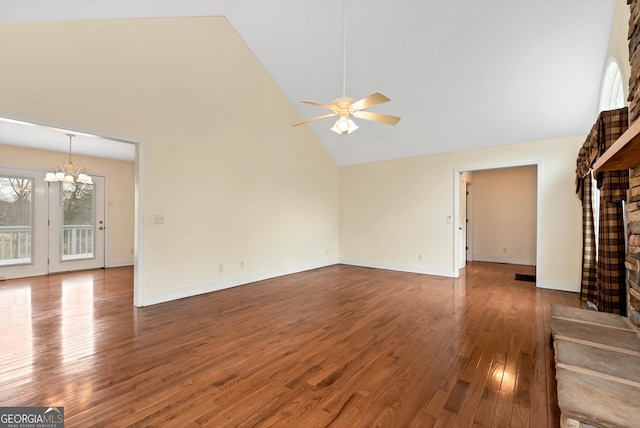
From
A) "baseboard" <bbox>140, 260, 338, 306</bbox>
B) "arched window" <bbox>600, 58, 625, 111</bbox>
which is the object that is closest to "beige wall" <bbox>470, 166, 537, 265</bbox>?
"arched window" <bbox>600, 58, 625, 111</bbox>

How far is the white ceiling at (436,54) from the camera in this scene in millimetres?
3055

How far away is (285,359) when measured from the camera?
2293 millimetres

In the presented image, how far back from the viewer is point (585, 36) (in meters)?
3.09

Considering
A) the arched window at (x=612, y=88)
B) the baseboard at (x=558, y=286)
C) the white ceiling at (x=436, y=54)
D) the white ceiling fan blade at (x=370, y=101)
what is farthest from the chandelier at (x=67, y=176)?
the baseboard at (x=558, y=286)

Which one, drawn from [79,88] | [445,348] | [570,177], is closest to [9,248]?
[79,88]

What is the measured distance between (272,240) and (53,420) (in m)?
3.86

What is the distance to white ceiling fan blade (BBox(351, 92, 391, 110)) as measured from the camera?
2.56 metres

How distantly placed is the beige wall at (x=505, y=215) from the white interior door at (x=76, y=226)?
9255 mm

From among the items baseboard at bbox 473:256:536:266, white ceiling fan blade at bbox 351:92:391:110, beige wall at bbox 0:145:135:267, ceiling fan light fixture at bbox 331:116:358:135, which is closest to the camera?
white ceiling fan blade at bbox 351:92:391:110

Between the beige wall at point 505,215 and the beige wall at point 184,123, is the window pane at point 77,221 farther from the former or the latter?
the beige wall at point 505,215

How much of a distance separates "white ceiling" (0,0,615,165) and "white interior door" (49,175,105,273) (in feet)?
3.95

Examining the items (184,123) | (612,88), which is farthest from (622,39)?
(184,123)

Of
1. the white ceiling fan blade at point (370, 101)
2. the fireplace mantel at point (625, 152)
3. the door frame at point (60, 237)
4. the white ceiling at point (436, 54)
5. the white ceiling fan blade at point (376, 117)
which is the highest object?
the white ceiling at point (436, 54)

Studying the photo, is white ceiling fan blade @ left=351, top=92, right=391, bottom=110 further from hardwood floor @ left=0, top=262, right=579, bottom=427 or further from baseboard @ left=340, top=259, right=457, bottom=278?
baseboard @ left=340, top=259, right=457, bottom=278
